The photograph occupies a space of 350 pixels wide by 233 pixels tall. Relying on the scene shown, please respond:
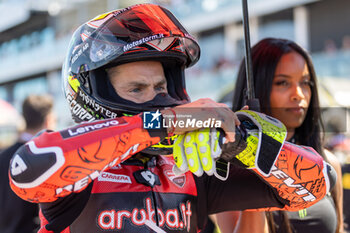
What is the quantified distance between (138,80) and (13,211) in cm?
178

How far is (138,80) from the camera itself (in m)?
1.66

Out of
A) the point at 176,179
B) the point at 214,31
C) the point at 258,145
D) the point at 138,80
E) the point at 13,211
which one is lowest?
the point at 13,211

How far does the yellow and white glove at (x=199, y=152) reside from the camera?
1255 millimetres

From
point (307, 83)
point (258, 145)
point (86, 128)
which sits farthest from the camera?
point (307, 83)

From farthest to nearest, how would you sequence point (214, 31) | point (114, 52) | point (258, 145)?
point (214, 31) → point (114, 52) → point (258, 145)

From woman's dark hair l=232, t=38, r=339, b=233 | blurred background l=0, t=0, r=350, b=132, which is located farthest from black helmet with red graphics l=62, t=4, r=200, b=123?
blurred background l=0, t=0, r=350, b=132

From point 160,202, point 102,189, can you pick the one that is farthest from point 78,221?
point 160,202

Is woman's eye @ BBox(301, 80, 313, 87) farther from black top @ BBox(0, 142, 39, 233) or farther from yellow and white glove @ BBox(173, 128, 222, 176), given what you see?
black top @ BBox(0, 142, 39, 233)

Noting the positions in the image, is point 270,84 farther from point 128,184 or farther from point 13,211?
point 13,211

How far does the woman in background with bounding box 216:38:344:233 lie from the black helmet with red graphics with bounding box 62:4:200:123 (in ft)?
1.80

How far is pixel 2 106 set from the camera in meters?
8.54

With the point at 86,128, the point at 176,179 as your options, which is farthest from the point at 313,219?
the point at 86,128

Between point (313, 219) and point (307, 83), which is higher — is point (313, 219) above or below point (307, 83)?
below

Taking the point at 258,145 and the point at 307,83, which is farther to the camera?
the point at 307,83
